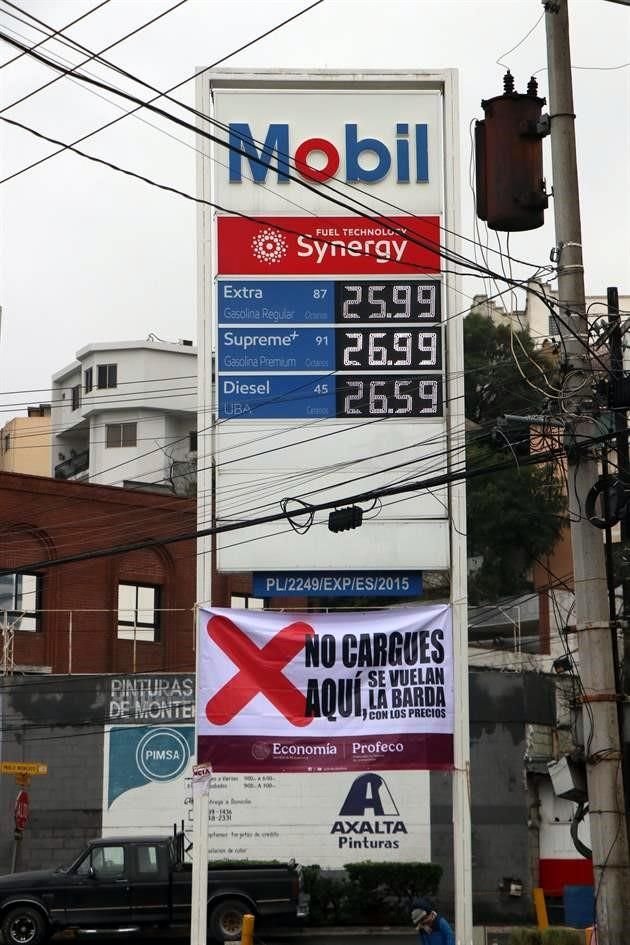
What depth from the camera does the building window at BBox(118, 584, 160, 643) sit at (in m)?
46.8

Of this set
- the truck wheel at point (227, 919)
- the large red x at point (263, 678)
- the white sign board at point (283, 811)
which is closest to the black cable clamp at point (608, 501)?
the large red x at point (263, 678)

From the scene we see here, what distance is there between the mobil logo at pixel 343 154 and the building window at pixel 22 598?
26144mm

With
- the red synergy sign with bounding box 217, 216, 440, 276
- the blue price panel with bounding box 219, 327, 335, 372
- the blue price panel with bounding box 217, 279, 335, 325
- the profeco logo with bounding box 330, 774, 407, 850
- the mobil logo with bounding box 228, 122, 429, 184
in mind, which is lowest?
the profeco logo with bounding box 330, 774, 407, 850

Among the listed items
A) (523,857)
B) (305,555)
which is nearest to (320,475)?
(305,555)

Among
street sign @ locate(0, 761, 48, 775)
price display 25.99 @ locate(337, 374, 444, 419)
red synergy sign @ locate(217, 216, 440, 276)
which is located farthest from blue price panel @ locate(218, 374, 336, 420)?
street sign @ locate(0, 761, 48, 775)

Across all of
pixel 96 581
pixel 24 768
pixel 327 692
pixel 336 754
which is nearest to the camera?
pixel 336 754

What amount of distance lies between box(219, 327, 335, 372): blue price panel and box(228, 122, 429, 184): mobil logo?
214 cm

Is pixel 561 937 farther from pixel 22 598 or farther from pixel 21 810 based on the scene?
pixel 22 598

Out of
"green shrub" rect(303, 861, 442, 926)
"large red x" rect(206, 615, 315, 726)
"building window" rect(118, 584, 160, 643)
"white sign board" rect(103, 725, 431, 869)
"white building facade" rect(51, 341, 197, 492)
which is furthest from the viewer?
"white building facade" rect(51, 341, 197, 492)

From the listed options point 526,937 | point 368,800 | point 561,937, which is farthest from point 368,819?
point 561,937

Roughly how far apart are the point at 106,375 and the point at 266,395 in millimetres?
53116

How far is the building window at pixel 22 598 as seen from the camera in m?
44.2

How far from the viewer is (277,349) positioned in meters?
20.2

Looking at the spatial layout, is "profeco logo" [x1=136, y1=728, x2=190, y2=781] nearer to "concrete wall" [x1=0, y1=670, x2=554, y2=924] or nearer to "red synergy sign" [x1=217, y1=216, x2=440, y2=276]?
"concrete wall" [x1=0, y1=670, x2=554, y2=924]
